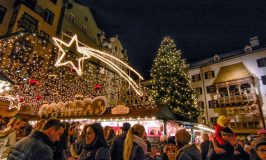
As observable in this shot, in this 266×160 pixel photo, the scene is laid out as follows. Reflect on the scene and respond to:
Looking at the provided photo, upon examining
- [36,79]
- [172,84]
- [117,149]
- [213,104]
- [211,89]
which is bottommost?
[117,149]

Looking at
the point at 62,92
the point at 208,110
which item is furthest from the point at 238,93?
the point at 62,92

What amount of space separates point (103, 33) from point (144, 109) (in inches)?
1082

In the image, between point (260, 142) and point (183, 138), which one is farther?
point (183, 138)

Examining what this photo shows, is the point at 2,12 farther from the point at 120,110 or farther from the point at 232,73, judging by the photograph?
the point at 232,73

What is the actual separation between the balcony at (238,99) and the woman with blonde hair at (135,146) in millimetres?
30361

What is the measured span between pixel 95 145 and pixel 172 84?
21.4m

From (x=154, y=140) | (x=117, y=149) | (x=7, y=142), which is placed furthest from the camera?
(x=154, y=140)

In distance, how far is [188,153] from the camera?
122 inches

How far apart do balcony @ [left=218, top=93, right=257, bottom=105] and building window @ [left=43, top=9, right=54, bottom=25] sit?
29080 millimetres

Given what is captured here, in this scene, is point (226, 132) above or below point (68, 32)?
below

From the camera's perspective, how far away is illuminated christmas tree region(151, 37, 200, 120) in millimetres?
23422

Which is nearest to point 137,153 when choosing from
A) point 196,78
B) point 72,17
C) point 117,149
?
point 117,149

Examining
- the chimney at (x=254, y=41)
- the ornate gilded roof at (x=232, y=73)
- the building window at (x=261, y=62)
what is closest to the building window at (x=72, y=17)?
the ornate gilded roof at (x=232, y=73)

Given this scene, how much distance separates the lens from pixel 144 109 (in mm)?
11922
